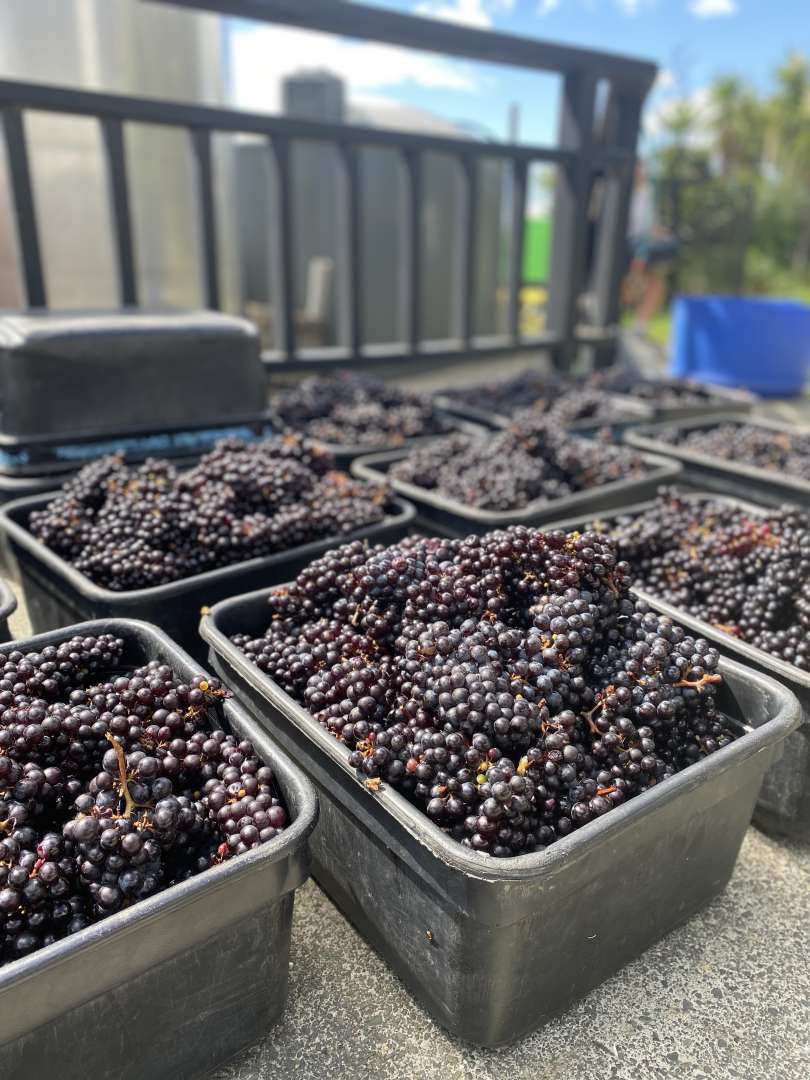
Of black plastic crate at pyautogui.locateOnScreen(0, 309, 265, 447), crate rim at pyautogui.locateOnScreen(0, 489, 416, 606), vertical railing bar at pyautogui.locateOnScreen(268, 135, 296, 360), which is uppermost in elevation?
vertical railing bar at pyautogui.locateOnScreen(268, 135, 296, 360)

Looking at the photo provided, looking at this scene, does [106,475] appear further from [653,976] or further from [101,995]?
[653,976]

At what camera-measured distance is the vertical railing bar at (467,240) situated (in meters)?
4.52

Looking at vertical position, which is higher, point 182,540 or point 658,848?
point 182,540

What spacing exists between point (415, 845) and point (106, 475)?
1523mm

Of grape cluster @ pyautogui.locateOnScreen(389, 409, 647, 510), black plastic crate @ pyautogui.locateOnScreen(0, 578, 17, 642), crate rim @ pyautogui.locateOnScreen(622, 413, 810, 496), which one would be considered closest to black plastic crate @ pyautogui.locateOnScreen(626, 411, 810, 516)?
crate rim @ pyautogui.locateOnScreen(622, 413, 810, 496)

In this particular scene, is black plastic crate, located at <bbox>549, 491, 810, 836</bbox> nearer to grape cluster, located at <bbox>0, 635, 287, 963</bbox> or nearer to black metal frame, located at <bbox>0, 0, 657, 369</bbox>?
grape cluster, located at <bbox>0, 635, 287, 963</bbox>

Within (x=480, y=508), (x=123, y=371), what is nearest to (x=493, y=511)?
(x=480, y=508)

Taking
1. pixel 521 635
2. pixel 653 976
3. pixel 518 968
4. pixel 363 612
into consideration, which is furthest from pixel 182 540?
pixel 653 976

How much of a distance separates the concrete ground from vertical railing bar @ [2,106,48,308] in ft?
9.33

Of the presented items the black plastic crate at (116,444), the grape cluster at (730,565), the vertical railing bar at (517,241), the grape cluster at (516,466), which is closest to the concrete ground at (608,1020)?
the grape cluster at (730,565)

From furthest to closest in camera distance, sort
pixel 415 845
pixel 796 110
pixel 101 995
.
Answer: pixel 796 110
pixel 415 845
pixel 101 995

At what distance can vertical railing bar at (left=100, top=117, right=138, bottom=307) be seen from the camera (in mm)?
3309

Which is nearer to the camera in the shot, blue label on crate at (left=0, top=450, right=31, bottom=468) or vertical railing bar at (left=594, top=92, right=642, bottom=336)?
blue label on crate at (left=0, top=450, right=31, bottom=468)

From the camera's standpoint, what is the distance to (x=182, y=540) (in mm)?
2068
